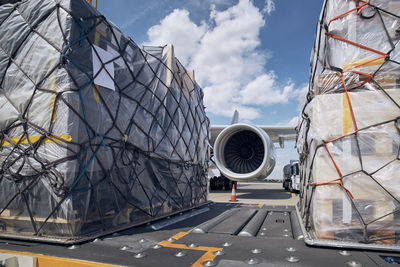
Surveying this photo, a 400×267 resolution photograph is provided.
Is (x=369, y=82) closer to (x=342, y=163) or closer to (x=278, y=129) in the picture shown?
(x=342, y=163)

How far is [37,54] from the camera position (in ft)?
8.19

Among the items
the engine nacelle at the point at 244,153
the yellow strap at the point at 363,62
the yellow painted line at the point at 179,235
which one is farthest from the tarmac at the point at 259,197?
the yellow strap at the point at 363,62

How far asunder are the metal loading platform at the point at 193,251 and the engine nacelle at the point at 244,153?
14.5ft

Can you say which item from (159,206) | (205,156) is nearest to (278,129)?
(205,156)

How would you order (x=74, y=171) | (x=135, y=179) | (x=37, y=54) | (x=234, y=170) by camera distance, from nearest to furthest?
(x=74, y=171) → (x=37, y=54) → (x=135, y=179) → (x=234, y=170)

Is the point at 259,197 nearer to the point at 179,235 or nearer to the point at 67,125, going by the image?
the point at 179,235

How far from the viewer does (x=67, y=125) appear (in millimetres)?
2324

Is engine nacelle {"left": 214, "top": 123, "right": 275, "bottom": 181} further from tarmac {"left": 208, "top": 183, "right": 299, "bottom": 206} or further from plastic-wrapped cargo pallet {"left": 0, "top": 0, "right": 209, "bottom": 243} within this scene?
plastic-wrapped cargo pallet {"left": 0, "top": 0, "right": 209, "bottom": 243}

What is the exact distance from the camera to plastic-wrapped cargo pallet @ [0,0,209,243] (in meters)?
2.34

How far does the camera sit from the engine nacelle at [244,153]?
716cm

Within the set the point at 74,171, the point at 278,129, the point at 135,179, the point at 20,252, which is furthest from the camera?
the point at 278,129

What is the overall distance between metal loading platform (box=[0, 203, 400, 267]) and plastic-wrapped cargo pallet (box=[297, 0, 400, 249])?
0.23 m

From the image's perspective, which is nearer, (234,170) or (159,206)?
(159,206)

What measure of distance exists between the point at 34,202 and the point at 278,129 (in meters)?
12.3
